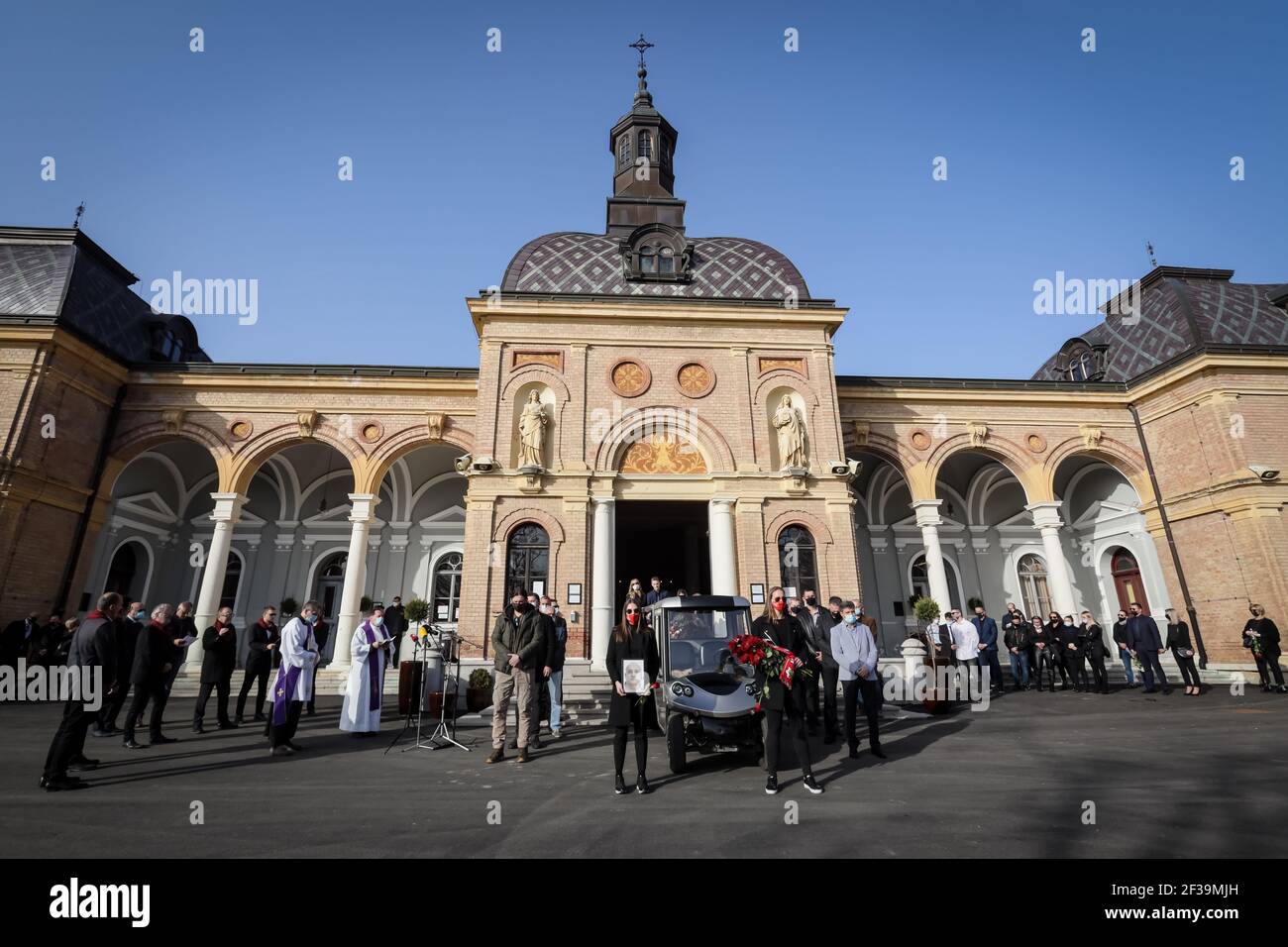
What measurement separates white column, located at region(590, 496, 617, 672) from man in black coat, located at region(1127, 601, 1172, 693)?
12.1 metres

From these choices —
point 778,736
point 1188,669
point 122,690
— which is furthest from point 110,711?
point 1188,669

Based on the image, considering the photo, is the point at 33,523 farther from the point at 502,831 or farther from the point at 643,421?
the point at 502,831

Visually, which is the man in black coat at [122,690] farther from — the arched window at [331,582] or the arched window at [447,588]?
the arched window at [331,582]

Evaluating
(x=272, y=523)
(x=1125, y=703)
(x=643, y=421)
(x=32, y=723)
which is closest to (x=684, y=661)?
(x=643, y=421)

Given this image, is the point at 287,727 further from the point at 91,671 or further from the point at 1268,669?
the point at 1268,669

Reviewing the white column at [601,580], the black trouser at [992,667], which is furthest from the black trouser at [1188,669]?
the white column at [601,580]

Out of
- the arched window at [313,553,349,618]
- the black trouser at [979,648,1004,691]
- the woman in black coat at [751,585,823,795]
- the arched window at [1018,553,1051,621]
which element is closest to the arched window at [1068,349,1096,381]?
the arched window at [1018,553,1051,621]

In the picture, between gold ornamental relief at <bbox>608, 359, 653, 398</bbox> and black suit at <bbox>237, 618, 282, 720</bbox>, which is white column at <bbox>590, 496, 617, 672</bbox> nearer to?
gold ornamental relief at <bbox>608, 359, 653, 398</bbox>

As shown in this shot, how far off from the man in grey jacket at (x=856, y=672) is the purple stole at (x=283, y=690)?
A: 7.35m

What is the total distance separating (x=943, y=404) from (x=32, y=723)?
23.3 metres

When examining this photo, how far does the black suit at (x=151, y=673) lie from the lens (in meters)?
8.22
